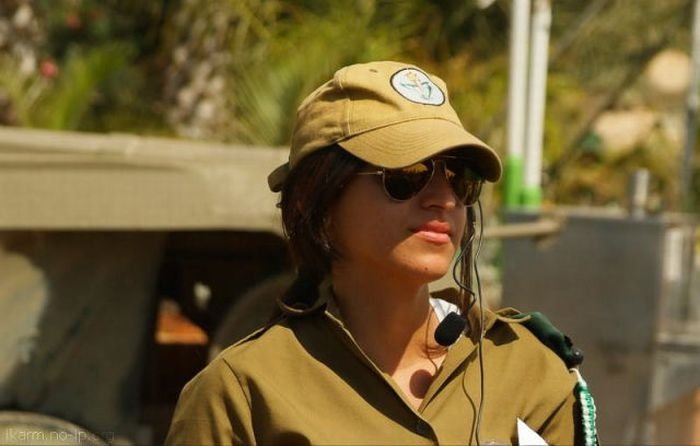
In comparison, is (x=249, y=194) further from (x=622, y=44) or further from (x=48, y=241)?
(x=622, y=44)

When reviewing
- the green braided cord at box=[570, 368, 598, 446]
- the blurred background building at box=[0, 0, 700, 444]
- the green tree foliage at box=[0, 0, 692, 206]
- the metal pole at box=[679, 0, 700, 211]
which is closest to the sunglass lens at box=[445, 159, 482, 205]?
the green braided cord at box=[570, 368, 598, 446]

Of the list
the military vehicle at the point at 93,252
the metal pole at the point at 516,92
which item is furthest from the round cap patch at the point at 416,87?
the metal pole at the point at 516,92

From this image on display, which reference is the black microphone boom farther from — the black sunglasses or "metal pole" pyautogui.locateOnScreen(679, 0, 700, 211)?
"metal pole" pyautogui.locateOnScreen(679, 0, 700, 211)

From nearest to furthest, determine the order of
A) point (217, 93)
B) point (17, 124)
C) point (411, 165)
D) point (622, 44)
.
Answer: point (411, 165) < point (17, 124) < point (217, 93) < point (622, 44)

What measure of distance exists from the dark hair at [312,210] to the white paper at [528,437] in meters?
0.43

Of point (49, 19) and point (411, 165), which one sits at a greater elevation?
point (411, 165)

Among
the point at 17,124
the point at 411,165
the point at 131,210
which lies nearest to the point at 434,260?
the point at 411,165

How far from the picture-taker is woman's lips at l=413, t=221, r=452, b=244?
8.12 ft

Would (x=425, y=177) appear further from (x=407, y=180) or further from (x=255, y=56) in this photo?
(x=255, y=56)

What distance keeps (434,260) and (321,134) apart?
265 mm

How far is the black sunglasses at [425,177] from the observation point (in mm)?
2471

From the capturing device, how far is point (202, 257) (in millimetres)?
6832

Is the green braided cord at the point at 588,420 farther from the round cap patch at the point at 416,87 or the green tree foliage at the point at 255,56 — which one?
the green tree foliage at the point at 255,56

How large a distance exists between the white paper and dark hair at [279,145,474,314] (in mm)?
304
